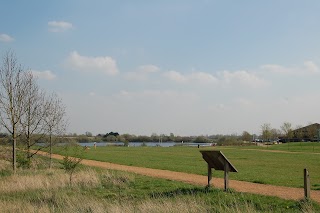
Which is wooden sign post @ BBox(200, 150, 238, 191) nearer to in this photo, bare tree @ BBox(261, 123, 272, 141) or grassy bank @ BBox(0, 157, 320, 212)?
grassy bank @ BBox(0, 157, 320, 212)

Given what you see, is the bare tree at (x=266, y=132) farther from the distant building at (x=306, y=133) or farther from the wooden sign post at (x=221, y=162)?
the wooden sign post at (x=221, y=162)

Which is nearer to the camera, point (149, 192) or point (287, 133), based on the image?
point (149, 192)

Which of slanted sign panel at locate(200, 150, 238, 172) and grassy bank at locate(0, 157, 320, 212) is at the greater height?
slanted sign panel at locate(200, 150, 238, 172)

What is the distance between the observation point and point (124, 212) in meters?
9.83

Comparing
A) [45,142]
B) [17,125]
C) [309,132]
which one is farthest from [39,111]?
[309,132]

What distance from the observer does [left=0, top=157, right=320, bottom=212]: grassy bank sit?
10623 mm

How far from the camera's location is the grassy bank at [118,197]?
418 inches

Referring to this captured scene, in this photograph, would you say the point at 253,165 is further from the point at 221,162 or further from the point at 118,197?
the point at 118,197

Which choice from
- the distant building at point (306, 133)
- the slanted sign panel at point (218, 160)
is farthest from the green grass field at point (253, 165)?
the distant building at point (306, 133)

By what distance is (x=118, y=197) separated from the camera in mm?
13547

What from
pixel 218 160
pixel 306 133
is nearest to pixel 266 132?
pixel 306 133

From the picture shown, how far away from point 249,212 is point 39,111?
17977 mm

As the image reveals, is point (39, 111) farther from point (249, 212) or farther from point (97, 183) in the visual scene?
point (249, 212)

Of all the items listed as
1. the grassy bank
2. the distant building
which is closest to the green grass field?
the grassy bank
